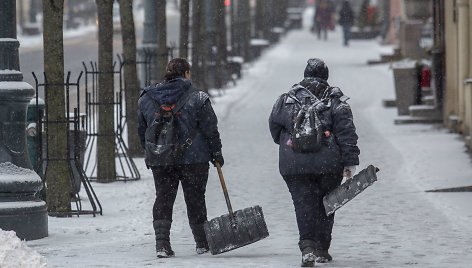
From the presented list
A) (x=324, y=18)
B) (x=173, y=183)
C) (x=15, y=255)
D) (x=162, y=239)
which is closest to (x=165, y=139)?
(x=173, y=183)

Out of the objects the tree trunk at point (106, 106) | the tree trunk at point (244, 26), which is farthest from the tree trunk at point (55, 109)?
the tree trunk at point (244, 26)

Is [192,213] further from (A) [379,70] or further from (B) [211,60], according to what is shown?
(A) [379,70]

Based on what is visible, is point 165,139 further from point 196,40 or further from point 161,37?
point 196,40

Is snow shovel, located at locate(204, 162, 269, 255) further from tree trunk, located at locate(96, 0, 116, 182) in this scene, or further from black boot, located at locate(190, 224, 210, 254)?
tree trunk, located at locate(96, 0, 116, 182)

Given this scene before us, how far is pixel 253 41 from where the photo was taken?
154 ft

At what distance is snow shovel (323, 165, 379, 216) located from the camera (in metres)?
9.09

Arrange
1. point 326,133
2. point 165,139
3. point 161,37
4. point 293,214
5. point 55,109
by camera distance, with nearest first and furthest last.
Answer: point 326,133 < point 165,139 < point 55,109 < point 293,214 < point 161,37

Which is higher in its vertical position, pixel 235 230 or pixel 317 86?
pixel 317 86

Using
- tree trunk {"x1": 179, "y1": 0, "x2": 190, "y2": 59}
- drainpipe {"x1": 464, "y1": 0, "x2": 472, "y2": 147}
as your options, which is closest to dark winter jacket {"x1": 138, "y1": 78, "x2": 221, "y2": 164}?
drainpipe {"x1": 464, "y1": 0, "x2": 472, "y2": 147}

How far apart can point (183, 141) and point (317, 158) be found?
1.12 metres

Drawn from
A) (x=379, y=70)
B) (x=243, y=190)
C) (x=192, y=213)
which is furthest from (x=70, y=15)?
(x=192, y=213)

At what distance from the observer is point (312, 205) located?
9273mm

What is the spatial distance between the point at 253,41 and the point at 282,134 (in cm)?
3771

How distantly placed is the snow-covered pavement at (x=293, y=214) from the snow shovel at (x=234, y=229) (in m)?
0.12
